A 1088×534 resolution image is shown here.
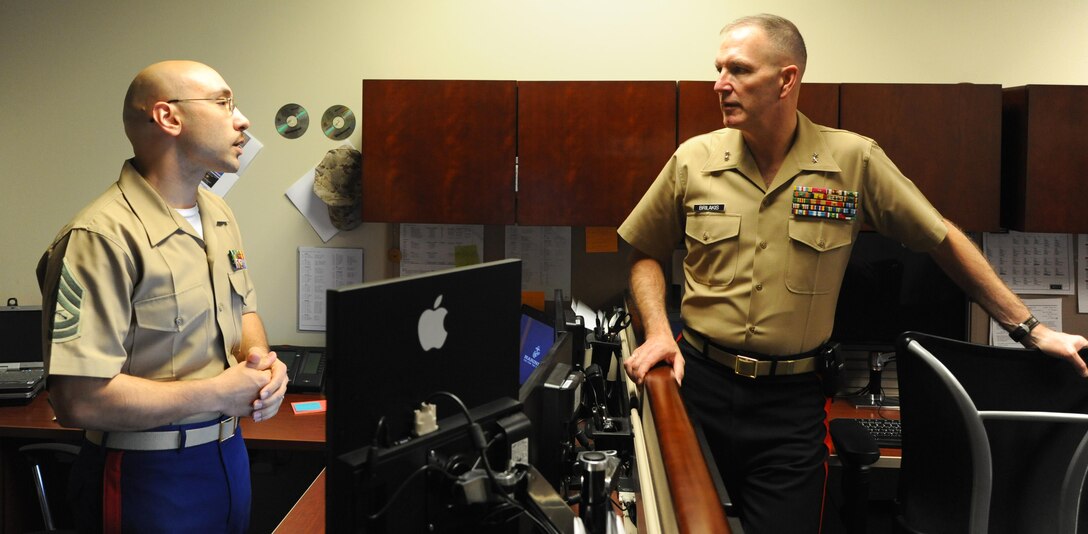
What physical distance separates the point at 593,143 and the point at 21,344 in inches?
82.9

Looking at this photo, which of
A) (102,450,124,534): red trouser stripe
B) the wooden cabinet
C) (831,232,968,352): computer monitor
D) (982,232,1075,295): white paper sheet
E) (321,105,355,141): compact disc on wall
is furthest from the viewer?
(321,105,355,141): compact disc on wall

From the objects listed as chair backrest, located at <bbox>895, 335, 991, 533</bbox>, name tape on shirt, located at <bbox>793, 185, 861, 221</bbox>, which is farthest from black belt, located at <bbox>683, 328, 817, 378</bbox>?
name tape on shirt, located at <bbox>793, 185, 861, 221</bbox>

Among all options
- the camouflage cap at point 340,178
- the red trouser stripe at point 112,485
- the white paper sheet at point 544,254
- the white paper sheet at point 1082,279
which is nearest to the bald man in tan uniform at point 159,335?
the red trouser stripe at point 112,485

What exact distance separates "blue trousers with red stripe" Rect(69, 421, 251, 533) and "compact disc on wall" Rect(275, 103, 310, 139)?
1552 millimetres

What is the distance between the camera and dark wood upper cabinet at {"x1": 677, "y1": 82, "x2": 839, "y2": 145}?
8.52 feet

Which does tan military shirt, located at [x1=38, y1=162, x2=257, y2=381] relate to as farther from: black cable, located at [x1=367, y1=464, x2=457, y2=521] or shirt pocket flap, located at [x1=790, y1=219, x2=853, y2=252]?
shirt pocket flap, located at [x1=790, y1=219, x2=853, y2=252]

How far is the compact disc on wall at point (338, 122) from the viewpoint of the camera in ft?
10.00

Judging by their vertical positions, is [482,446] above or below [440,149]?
below

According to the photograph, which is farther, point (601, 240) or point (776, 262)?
point (601, 240)

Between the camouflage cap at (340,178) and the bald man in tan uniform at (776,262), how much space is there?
1228mm

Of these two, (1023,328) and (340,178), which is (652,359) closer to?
(1023,328)

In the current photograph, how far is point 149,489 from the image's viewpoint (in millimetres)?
1716

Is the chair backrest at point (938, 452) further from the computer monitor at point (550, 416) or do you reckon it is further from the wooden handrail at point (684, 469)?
the computer monitor at point (550, 416)

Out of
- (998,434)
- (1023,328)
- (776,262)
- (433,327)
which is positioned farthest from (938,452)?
(433,327)
